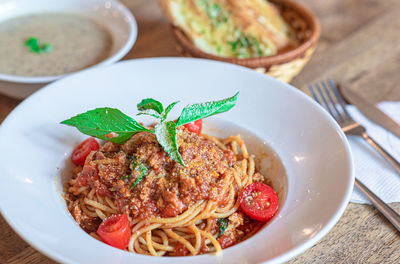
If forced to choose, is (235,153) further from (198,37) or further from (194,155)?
(198,37)

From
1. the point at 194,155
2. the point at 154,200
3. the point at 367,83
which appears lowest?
the point at 367,83

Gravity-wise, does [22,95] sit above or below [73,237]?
below

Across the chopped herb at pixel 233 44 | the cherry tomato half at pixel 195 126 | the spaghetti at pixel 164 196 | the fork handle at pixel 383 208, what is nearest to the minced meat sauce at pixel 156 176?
the spaghetti at pixel 164 196

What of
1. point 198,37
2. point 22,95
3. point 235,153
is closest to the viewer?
point 235,153

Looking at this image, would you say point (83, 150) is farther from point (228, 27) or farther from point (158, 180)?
point (228, 27)

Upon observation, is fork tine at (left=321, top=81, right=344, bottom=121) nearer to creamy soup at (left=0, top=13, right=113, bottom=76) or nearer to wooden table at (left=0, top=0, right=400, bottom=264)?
wooden table at (left=0, top=0, right=400, bottom=264)

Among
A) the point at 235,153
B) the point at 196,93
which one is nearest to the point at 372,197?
the point at 235,153
